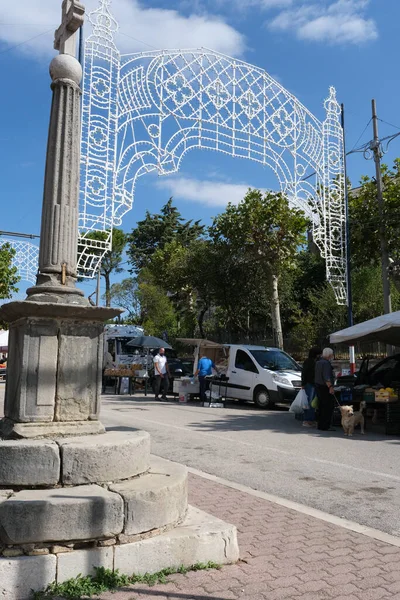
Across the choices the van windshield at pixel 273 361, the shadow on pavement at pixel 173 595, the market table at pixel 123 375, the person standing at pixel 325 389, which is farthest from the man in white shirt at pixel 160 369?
the shadow on pavement at pixel 173 595

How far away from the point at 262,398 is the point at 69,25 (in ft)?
42.5

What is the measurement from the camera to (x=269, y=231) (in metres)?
26.8

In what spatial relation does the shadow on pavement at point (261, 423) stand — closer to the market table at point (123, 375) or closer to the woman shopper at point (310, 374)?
the woman shopper at point (310, 374)

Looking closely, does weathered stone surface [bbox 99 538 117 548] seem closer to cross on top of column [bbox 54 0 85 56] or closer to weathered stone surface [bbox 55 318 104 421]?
weathered stone surface [bbox 55 318 104 421]

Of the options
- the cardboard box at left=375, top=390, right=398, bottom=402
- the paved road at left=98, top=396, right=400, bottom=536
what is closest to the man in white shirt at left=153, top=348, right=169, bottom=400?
the paved road at left=98, top=396, right=400, bottom=536

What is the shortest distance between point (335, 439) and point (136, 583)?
7.59m

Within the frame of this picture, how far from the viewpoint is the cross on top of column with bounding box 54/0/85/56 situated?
18.1 feet

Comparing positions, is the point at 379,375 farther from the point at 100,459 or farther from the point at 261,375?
the point at 100,459

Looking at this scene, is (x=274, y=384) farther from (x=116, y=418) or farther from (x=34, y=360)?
(x=34, y=360)

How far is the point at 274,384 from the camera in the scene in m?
16.4

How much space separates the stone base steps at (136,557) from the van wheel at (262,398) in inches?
489

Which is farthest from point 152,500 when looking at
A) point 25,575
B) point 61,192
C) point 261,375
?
point 261,375

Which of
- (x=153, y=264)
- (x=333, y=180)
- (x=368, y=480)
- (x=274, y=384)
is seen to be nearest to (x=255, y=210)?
(x=333, y=180)

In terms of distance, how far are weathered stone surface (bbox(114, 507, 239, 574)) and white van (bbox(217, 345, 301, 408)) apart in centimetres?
1222
